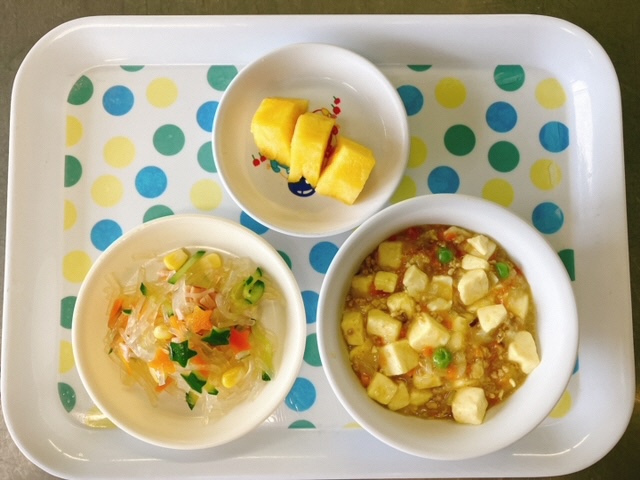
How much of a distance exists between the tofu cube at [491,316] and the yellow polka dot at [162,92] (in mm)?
1219

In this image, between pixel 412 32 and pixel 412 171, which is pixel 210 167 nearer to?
pixel 412 171

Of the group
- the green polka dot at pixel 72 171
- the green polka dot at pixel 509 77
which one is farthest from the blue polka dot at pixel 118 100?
the green polka dot at pixel 509 77

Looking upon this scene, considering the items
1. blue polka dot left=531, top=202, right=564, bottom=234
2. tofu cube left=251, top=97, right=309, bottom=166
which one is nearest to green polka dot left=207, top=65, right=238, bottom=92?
tofu cube left=251, top=97, right=309, bottom=166

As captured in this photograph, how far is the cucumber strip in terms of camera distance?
181 centimetres

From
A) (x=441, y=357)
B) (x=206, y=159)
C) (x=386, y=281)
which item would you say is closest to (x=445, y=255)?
(x=386, y=281)

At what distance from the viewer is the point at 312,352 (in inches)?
74.1

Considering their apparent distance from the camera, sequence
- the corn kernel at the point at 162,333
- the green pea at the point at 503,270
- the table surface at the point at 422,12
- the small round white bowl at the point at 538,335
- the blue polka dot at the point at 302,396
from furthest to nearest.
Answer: the table surface at the point at 422,12 < the blue polka dot at the point at 302,396 < the corn kernel at the point at 162,333 < the green pea at the point at 503,270 < the small round white bowl at the point at 538,335

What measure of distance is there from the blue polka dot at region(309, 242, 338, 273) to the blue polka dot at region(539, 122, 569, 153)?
0.78 m

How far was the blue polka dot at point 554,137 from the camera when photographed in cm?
192

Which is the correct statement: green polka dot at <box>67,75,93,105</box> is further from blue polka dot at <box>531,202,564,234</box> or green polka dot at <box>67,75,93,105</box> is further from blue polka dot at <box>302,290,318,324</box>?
blue polka dot at <box>531,202,564,234</box>

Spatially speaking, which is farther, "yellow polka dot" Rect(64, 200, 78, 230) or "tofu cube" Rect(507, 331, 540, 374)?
"yellow polka dot" Rect(64, 200, 78, 230)

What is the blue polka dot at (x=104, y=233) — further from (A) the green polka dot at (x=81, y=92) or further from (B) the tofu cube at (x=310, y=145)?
(B) the tofu cube at (x=310, y=145)

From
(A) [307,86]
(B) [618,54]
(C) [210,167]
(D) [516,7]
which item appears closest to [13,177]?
(C) [210,167]

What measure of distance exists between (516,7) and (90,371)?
6.21 feet
